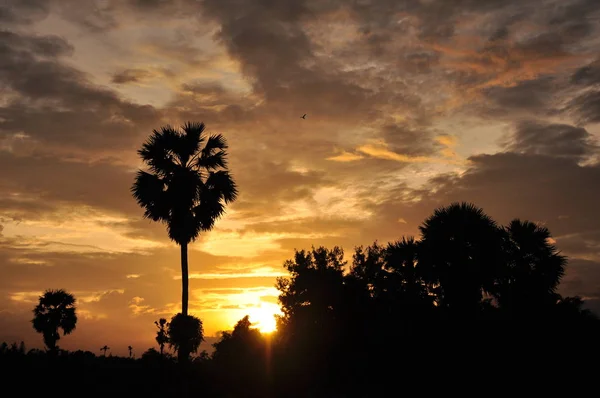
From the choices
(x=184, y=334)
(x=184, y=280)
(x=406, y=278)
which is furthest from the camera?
(x=406, y=278)

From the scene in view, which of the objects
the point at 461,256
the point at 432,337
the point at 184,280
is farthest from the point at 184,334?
the point at 461,256

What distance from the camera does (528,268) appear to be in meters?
35.1

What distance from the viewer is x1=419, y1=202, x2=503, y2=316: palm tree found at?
107 ft

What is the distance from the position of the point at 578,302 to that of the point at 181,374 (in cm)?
2277

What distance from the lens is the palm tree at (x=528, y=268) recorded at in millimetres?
32562

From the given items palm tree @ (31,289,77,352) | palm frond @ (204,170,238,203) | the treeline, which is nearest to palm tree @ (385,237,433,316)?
the treeline

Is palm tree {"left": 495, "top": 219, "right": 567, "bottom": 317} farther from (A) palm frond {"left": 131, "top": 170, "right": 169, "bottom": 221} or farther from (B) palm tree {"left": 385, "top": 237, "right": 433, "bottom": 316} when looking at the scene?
(A) palm frond {"left": 131, "top": 170, "right": 169, "bottom": 221}

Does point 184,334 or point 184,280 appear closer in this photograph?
point 184,334

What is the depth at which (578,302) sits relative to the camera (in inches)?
1225

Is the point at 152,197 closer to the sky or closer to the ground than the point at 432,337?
closer to the sky

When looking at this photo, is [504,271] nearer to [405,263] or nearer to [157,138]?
[405,263]

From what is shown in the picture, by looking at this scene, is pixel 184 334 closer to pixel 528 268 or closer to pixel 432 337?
pixel 432 337

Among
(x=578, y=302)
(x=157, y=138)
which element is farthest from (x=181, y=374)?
(x=578, y=302)

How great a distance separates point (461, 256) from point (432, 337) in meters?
6.98
